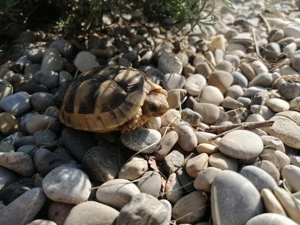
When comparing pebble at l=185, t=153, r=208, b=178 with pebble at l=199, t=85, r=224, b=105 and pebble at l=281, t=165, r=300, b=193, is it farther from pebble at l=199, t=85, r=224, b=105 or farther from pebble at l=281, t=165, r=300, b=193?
pebble at l=199, t=85, r=224, b=105

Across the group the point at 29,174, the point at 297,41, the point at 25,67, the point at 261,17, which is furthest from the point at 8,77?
the point at 261,17

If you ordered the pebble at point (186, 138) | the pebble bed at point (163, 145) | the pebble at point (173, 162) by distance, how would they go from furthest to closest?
1. the pebble at point (186, 138)
2. the pebble at point (173, 162)
3. the pebble bed at point (163, 145)

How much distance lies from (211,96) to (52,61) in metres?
1.36

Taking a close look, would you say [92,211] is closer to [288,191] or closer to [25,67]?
[288,191]

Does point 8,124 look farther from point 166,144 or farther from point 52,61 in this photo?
point 166,144

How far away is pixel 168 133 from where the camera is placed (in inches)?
99.2

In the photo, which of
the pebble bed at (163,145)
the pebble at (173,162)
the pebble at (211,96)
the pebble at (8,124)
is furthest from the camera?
the pebble at (211,96)

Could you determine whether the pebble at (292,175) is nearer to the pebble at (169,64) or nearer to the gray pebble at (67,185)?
the gray pebble at (67,185)

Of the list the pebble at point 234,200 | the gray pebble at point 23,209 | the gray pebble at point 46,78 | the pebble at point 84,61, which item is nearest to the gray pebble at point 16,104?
the gray pebble at point 46,78

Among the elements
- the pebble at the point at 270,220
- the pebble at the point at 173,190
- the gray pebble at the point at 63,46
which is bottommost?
the pebble at the point at 173,190

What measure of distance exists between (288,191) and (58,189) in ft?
4.15

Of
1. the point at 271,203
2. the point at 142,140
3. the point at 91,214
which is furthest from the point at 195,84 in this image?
the point at 91,214

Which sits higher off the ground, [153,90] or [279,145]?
[153,90]

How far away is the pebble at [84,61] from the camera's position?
321cm
